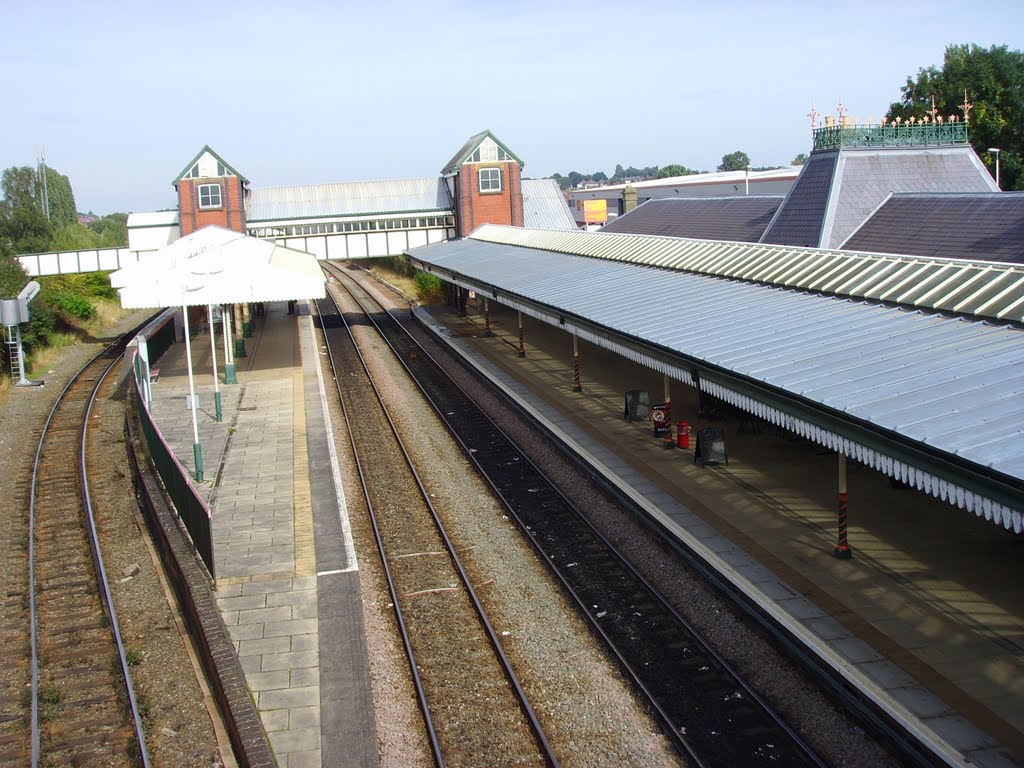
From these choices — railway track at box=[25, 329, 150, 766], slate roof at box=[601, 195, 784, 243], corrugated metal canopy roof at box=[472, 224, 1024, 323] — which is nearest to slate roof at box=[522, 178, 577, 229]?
slate roof at box=[601, 195, 784, 243]

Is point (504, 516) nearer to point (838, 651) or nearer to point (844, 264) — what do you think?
point (838, 651)

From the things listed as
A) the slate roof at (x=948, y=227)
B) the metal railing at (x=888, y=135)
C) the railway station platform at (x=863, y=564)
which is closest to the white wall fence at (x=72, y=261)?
the metal railing at (x=888, y=135)

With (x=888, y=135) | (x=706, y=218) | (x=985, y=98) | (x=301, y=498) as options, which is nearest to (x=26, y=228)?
(x=706, y=218)

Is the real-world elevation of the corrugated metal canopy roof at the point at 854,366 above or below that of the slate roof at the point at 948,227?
below

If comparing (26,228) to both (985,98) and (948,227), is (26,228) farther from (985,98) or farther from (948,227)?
(948,227)

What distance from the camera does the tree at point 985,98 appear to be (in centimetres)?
5266

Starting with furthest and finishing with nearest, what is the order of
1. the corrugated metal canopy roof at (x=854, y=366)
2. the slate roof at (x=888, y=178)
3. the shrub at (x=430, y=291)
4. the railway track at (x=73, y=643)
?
the shrub at (x=430, y=291)
the slate roof at (x=888, y=178)
the railway track at (x=73, y=643)
the corrugated metal canopy roof at (x=854, y=366)

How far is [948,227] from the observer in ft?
82.3

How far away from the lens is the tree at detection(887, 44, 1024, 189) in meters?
52.7

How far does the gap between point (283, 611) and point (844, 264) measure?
12.5 metres

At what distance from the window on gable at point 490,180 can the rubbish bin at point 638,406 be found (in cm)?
3450

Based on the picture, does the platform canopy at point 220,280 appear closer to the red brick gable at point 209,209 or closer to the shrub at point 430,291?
the red brick gable at point 209,209

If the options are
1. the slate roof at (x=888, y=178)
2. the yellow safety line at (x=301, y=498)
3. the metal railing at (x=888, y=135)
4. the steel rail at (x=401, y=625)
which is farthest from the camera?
the metal railing at (x=888, y=135)

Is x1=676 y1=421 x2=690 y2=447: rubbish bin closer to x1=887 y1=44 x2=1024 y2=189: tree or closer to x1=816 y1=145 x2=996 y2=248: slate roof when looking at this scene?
x1=816 y1=145 x2=996 y2=248: slate roof
